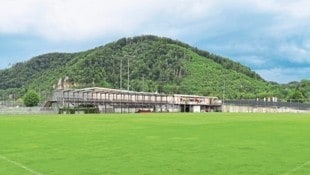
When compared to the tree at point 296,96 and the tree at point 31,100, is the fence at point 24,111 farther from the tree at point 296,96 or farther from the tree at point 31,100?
the tree at point 296,96

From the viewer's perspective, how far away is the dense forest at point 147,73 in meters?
148

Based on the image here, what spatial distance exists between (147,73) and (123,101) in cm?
5590

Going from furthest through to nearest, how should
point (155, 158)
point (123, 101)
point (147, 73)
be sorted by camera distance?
point (147, 73) < point (123, 101) < point (155, 158)

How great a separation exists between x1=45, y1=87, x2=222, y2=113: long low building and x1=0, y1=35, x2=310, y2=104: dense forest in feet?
76.7

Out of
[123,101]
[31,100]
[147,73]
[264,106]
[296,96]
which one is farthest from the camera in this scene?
[147,73]

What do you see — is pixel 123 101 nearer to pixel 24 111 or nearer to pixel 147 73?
pixel 24 111

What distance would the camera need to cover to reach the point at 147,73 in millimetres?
159500

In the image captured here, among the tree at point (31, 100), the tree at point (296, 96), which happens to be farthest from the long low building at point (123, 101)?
the tree at point (296, 96)

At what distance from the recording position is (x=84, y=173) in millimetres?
10336

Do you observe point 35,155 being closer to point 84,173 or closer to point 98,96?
point 84,173

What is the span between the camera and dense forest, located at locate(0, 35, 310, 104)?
148 metres

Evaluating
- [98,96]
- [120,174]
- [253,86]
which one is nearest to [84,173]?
[120,174]

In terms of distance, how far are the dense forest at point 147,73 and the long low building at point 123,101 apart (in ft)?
76.7

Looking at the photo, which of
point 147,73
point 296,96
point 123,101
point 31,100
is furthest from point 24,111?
point 147,73
